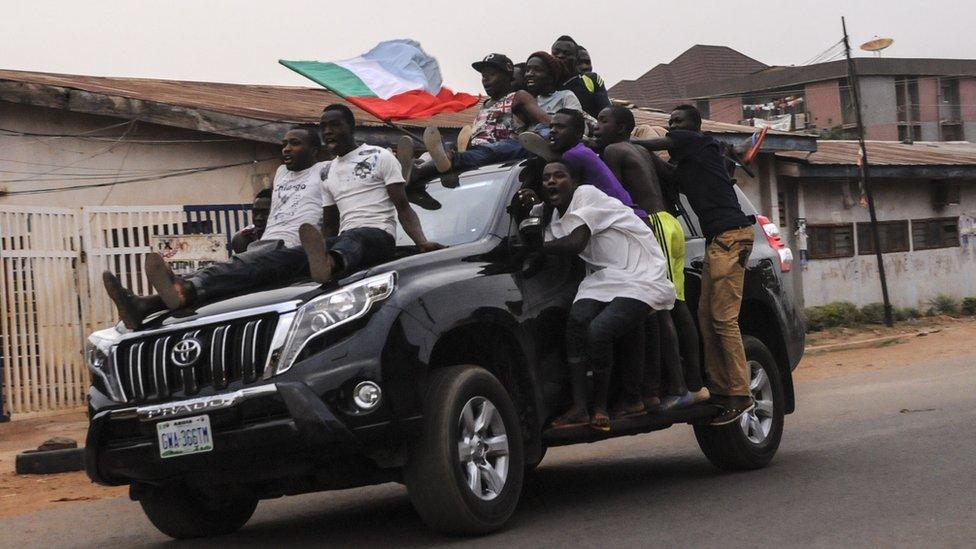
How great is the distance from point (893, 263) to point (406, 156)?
2322 cm

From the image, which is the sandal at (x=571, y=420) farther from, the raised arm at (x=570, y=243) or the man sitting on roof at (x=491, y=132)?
the man sitting on roof at (x=491, y=132)

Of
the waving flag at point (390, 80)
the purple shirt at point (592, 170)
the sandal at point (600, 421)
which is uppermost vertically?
the waving flag at point (390, 80)

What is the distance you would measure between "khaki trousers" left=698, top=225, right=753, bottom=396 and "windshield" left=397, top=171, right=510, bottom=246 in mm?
1494

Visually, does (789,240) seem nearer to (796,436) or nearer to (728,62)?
(796,436)

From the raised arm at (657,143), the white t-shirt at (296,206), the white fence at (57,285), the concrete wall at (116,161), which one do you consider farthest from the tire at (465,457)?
the concrete wall at (116,161)

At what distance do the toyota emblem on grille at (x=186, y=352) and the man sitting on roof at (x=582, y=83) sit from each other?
13.1 feet

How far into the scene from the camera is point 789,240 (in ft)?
84.9

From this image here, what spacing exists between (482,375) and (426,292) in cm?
47

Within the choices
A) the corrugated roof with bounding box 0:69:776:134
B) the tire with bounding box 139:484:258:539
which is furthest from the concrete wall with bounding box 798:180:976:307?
the tire with bounding box 139:484:258:539

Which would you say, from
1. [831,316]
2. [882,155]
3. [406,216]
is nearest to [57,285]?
[406,216]

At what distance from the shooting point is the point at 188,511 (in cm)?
668

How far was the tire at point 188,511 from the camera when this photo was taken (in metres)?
6.55

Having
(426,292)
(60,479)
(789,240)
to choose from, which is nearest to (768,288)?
(426,292)

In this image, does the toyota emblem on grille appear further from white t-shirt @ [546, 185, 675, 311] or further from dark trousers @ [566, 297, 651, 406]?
white t-shirt @ [546, 185, 675, 311]
